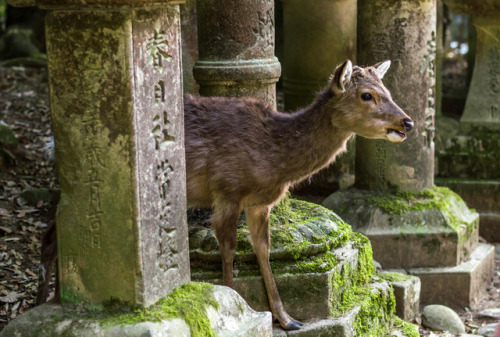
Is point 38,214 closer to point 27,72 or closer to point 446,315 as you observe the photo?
point 446,315

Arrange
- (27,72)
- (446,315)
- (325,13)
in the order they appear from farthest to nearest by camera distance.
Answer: (27,72) → (325,13) → (446,315)

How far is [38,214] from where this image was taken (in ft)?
25.8

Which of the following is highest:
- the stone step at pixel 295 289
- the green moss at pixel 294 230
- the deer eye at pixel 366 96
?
the deer eye at pixel 366 96

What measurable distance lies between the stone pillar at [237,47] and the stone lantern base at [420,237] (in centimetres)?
241

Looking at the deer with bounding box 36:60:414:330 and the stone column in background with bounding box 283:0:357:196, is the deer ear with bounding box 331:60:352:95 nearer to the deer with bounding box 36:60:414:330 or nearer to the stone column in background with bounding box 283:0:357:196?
the deer with bounding box 36:60:414:330

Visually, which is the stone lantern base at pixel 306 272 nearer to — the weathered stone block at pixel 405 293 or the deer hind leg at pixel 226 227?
the deer hind leg at pixel 226 227

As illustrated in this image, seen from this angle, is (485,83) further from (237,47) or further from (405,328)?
(237,47)

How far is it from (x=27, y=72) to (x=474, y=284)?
8188mm

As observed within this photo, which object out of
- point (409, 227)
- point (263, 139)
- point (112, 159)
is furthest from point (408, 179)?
point (112, 159)

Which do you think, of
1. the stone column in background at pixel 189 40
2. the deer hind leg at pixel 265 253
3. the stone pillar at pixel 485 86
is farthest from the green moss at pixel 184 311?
the stone pillar at pixel 485 86

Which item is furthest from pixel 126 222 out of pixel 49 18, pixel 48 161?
pixel 48 161

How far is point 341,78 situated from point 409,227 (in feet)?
9.54

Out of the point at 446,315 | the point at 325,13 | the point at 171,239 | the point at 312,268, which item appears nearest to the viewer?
the point at 171,239

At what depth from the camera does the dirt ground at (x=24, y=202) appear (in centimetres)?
623
